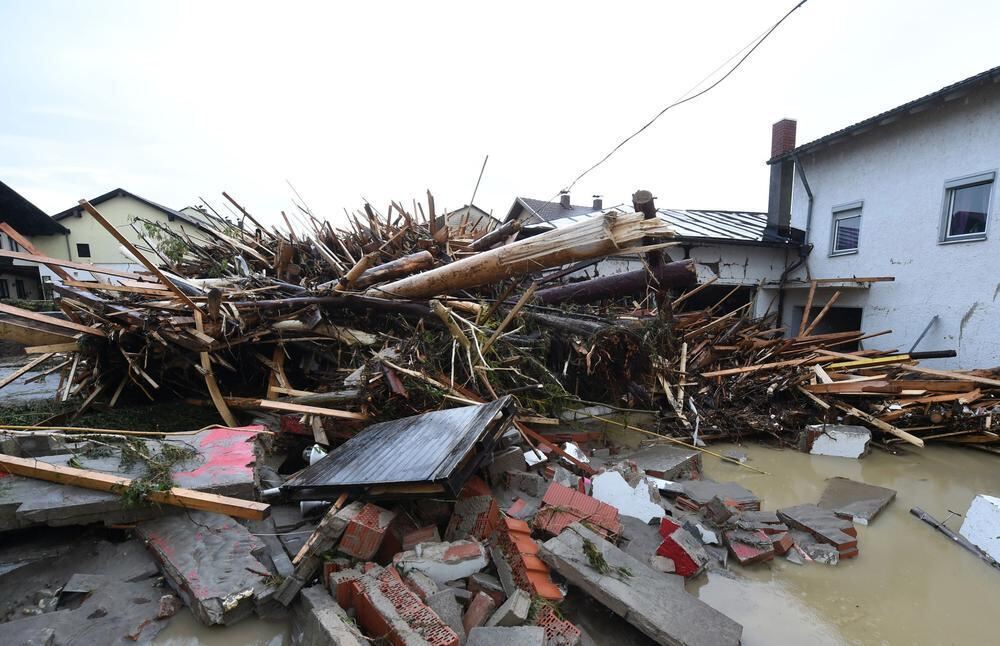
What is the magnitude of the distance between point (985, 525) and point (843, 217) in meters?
9.25

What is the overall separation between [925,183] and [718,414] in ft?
23.3

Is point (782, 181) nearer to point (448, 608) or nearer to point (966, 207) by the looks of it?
point (966, 207)

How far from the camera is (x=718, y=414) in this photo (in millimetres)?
5891

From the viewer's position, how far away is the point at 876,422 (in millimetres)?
5480

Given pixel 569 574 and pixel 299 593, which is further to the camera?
pixel 569 574

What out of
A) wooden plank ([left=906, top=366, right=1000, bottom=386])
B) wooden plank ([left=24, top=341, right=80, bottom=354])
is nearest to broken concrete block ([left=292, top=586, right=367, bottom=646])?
wooden plank ([left=24, top=341, right=80, bottom=354])

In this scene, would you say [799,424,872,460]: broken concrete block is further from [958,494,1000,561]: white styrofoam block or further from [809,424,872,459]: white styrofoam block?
[958,494,1000,561]: white styrofoam block

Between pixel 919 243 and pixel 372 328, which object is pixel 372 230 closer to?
pixel 372 328

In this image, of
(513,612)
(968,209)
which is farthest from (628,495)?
(968,209)

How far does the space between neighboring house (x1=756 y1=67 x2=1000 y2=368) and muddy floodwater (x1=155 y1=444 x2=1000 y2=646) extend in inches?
225

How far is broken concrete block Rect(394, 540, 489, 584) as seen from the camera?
2.37 meters

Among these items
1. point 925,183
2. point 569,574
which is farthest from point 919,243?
point 569,574

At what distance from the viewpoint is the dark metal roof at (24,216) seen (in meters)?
20.5

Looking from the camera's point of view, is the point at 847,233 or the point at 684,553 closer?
the point at 684,553
